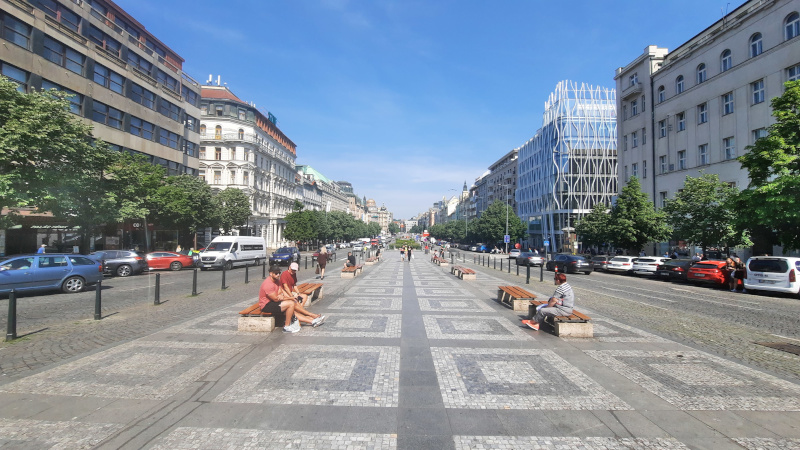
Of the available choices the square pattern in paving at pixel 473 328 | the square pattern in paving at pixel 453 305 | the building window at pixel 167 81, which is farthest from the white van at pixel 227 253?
the building window at pixel 167 81

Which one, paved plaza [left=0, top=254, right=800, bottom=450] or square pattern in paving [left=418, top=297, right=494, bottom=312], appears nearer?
paved plaza [left=0, top=254, right=800, bottom=450]

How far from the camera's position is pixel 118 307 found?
37.3 ft

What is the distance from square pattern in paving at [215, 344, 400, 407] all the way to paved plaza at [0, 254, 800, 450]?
27mm

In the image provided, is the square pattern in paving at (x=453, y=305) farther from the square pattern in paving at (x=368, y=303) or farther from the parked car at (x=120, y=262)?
the parked car at (x=120, y=262)

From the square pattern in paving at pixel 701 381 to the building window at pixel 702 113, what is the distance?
36590mm

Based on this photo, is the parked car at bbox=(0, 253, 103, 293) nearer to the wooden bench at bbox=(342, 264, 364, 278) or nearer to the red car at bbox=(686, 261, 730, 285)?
the wooden bench at bbox=(342, 264, 364, 278)

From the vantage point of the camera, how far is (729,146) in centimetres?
3147

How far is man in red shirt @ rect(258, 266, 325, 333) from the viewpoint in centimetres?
816

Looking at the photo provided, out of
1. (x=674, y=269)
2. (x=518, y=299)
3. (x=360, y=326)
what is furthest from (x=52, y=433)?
(x=674, y=269)

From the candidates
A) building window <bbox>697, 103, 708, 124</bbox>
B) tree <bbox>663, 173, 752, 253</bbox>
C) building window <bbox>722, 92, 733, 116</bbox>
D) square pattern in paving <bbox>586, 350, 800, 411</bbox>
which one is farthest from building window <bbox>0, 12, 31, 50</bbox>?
building window <bbox>697, 103, 708, 124</bbox>

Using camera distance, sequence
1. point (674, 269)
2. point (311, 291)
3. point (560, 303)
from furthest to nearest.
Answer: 1. point (674, 269)
2. point (311, 291)
3. point (560, 303)

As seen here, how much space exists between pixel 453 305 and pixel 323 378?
23.2ft

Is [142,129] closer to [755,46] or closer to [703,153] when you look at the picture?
[703,153]

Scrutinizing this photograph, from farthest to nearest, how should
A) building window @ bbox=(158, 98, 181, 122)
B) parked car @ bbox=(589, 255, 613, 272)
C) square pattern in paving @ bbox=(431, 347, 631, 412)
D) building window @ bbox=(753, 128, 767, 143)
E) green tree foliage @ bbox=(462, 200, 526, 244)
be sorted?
green tree foliage @ bbox=(462, 200, 526, 244) < building window @ bbox=(158, 98, 181, 122) < parked car @ bbox=(589, 255, 613, 272) < building window @ bbox=(753, 128, 767, 143) < square pattern in paving @ bbox=(431, 347, 631, 412)
